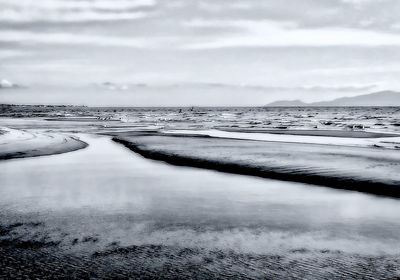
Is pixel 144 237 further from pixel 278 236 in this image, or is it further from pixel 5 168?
pixel 5 168

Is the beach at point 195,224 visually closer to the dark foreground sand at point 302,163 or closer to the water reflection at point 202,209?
the water reflection at point 202,209

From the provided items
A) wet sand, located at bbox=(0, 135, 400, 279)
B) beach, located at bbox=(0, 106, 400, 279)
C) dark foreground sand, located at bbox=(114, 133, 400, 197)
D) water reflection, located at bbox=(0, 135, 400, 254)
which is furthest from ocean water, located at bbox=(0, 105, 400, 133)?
wet sand, located at bbox=(0, 135, 400, 279)

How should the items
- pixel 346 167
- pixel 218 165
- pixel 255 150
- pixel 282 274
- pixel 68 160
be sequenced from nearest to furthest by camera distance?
1. pixel 282 274
2. pixel 346 167
3. pixel 218 165
4. pixel 68 160
5. pixel 255 150

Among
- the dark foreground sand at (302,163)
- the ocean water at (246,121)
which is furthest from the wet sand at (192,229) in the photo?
the ocean water at (246,121)

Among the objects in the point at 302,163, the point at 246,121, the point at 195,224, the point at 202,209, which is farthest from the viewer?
the point at 246,121

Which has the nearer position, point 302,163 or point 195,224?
point 195,224

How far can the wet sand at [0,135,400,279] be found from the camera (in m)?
6.05

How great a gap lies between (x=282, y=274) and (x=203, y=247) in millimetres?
1623

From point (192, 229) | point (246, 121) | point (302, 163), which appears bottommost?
point (192, 229)

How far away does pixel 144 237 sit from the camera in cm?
748

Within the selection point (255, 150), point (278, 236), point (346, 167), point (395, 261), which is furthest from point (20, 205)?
point (255, 150)

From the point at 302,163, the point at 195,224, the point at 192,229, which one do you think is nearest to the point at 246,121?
the point at 302,163

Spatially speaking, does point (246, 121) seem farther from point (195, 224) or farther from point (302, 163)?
point (195, 224)

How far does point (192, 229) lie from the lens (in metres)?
7.97
